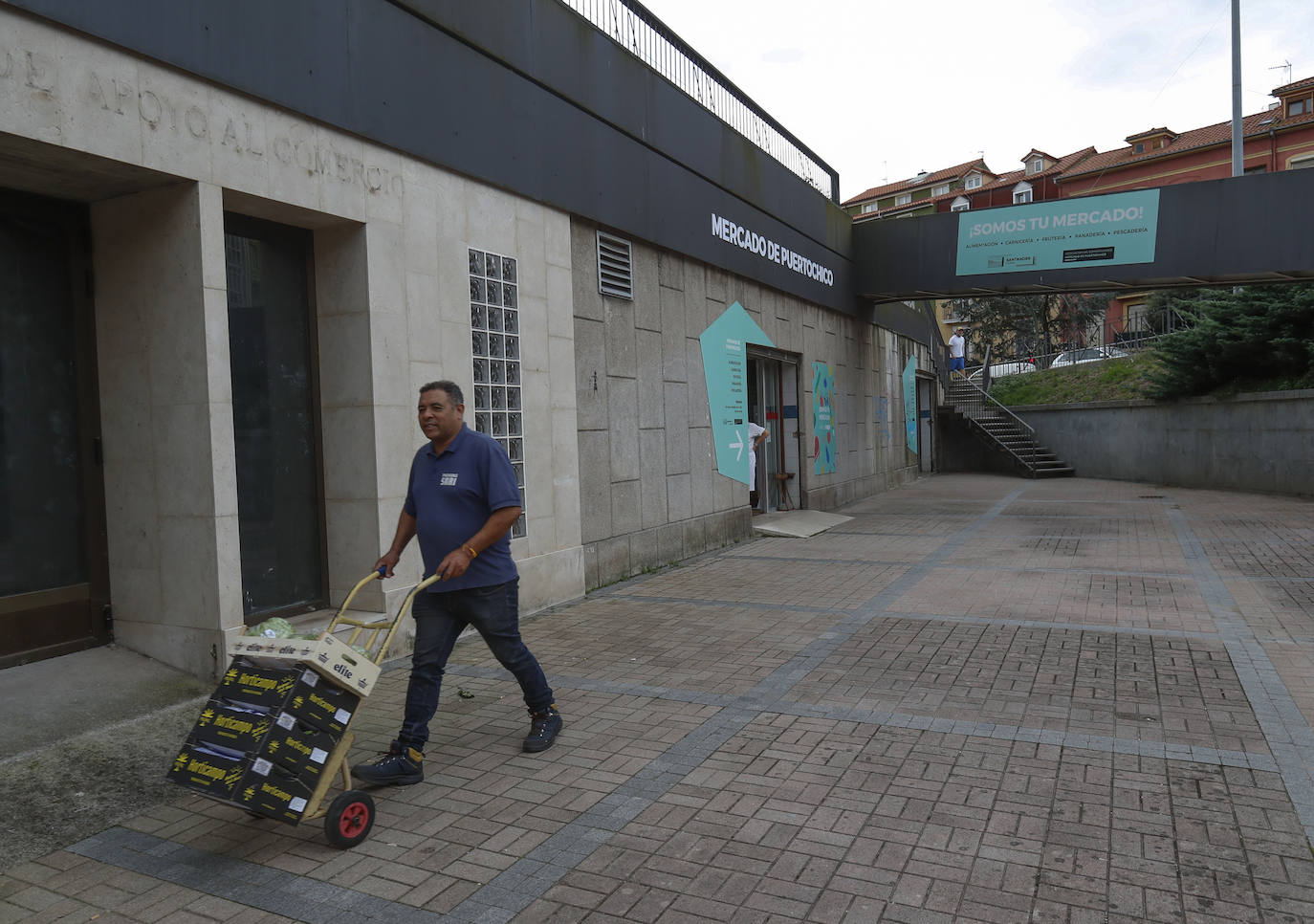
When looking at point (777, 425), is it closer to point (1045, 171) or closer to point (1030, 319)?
point (1030, 319)

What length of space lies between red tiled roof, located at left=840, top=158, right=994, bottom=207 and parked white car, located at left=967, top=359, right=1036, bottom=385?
42.6 metres

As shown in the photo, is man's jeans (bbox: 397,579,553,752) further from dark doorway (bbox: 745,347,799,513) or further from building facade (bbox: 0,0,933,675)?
dark doorway (bbox: 745,347,799,513)

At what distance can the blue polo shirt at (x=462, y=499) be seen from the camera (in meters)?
4.12

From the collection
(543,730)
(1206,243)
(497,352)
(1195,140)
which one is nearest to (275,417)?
(497,352)

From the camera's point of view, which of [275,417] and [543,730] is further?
[275,417]

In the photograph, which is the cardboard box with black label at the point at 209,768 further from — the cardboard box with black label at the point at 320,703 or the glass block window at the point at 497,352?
the glass block window at the point at 497,352

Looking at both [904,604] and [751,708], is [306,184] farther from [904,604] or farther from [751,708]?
[904,604]

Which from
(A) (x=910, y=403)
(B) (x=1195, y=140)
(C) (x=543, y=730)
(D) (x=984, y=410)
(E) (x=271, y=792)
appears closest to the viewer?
(E) (x=271, y=792)

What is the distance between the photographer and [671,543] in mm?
10383

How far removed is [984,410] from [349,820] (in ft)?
85.2

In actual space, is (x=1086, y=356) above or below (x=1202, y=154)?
below

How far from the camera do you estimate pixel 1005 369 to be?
31.6 metres

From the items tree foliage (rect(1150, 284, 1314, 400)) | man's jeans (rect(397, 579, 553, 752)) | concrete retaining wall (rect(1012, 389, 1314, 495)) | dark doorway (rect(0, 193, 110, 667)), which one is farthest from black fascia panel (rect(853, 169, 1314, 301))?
dark doorway (rect(0, 193, 110, 667))

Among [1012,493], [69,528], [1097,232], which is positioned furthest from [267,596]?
[1012,493]
